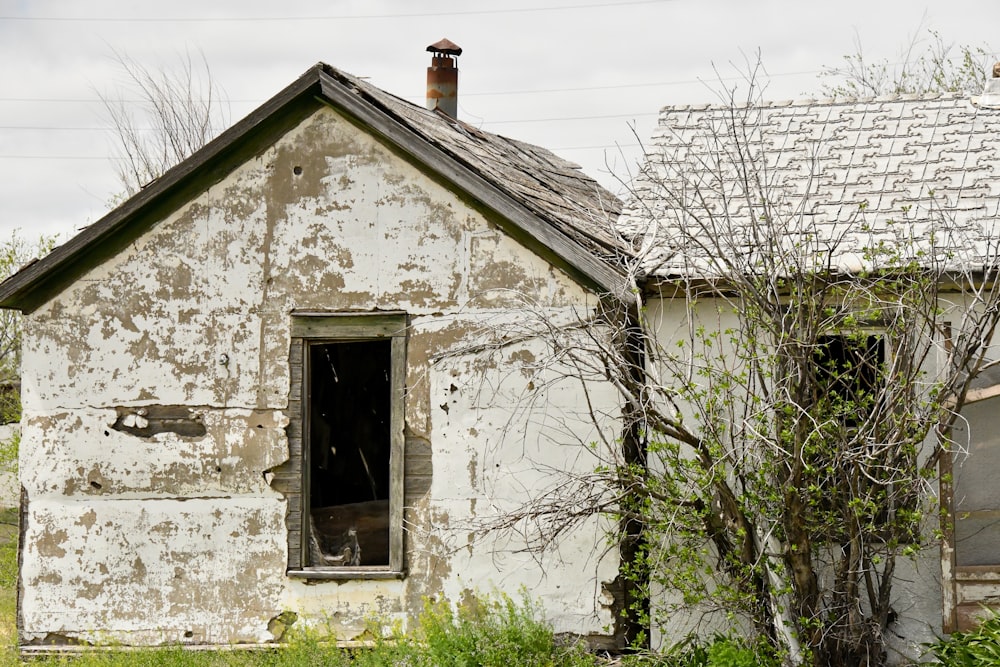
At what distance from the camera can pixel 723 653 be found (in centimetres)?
728

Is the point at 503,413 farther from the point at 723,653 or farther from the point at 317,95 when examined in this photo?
the point at 317,95

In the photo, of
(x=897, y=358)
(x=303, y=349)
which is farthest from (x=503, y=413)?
(x=897, y=358)

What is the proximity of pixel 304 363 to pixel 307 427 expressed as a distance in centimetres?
50

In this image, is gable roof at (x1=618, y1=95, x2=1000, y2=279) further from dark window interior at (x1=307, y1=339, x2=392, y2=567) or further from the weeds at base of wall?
dark window interior at (x1=307, y1=339, x2=392, y2=567)

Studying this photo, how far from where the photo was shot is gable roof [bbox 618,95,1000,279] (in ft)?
25.6

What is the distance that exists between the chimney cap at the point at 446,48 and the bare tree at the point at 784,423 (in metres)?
6.07

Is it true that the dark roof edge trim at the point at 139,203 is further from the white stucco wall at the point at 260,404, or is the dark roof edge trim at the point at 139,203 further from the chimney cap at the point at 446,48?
the chimney cap at the point at 446,48

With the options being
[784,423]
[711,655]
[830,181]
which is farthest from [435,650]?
[830,181]

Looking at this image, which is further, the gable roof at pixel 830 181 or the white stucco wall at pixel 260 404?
the white stucco wall at pixel 260 404

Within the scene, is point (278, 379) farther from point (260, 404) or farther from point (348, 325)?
point (348, 325)

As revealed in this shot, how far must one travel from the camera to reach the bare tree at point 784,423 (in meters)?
6.93

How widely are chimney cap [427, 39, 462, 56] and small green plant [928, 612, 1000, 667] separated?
28.6 ft

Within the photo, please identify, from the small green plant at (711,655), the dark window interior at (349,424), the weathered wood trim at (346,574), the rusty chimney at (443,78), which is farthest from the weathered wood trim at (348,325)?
the rusty chimney at (443,78)

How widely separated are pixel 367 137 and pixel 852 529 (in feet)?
15.0
